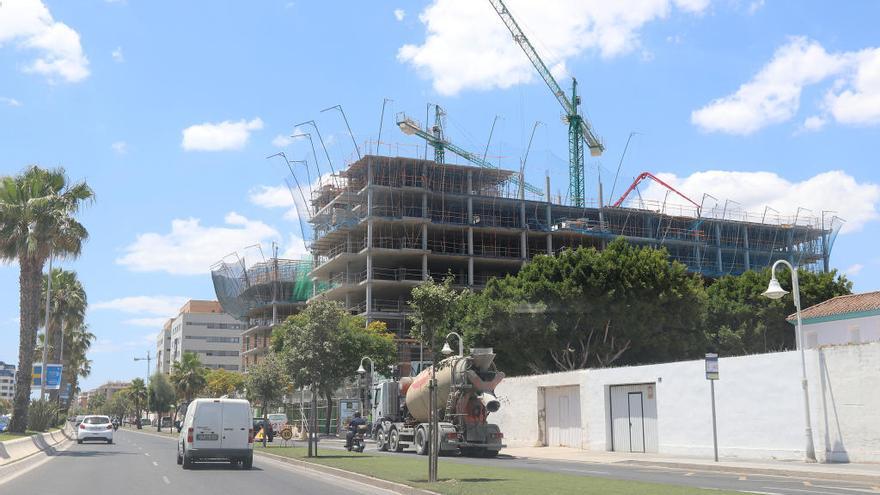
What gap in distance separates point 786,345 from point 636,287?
18924mm

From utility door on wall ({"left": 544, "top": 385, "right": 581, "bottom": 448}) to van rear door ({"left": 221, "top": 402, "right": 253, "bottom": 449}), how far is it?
52.3ft

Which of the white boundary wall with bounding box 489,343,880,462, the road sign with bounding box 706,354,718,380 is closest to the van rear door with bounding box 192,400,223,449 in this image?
the road sign with bounding box 706,354,718,380

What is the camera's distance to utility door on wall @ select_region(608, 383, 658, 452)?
31.5 m

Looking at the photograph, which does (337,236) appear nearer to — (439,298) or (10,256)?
(10,256)

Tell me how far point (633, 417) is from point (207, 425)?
1662 cm

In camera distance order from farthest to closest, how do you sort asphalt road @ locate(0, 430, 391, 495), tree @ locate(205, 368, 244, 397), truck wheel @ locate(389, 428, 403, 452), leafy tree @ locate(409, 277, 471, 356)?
tree @ locate(205, 368, 244, 397)
truck wheel @ locate(389, 428, 403, 452)
leafy tree @ locate(409, 277, 471, 356)
asphalt road @ locate(0, 430, 391, 495)

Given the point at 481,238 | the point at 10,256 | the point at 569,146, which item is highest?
the point at 569,146

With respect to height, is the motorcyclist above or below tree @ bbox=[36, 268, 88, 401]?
below

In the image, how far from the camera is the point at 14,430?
37688mm

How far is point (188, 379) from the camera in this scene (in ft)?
303

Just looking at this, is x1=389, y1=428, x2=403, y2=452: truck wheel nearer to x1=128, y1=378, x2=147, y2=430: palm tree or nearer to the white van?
the white van

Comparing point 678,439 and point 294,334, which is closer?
point 678,439

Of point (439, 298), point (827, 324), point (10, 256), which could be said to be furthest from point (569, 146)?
point (439, 298)

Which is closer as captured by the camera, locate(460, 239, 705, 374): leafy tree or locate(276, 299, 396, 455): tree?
locate(276, 299, 396, 455): tree
